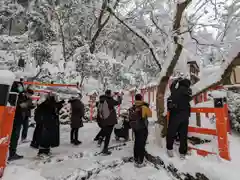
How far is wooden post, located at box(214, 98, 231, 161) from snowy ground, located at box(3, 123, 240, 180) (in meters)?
0.15

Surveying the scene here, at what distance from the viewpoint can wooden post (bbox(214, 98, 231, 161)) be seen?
150 inches

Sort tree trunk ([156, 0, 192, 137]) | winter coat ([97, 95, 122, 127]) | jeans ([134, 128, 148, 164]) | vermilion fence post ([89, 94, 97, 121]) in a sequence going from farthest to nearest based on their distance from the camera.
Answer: vermilion fence post ([89, 94, 97, 121])
winter coat ([97, 95, 122, 127])
tree trunk ([156, 0, 192, 137])
jeans ([134, 128, 148, 164])

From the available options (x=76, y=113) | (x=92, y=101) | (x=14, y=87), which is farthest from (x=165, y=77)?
(x=92, y=101)

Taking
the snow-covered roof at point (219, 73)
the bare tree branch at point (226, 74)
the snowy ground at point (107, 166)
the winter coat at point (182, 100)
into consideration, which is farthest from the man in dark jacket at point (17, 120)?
the bare tree branch at point (226, 74)

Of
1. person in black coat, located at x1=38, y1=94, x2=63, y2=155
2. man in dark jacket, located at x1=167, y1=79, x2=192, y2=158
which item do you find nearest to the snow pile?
person in black coat, located at x1=38, y1=94, x2=63, y2=155

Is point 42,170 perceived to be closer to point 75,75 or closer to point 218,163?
point 218,163

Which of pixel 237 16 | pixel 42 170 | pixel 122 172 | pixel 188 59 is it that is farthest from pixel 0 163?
pixel 237 16

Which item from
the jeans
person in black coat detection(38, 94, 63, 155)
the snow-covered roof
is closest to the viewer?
the snow-covered roof

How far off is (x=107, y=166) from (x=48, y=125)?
1.58 meters

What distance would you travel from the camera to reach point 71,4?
11.2m

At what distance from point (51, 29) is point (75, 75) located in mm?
3838

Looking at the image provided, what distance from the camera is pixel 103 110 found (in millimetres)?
5164

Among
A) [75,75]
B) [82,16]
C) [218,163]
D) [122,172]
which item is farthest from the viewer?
[82,16]

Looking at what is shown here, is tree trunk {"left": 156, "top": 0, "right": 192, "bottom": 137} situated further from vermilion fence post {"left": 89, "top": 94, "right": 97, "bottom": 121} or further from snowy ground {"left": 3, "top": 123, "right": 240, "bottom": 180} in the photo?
vermilion fence post {"left": 89, "top": 94, "right": 97, "bottom": 121}
